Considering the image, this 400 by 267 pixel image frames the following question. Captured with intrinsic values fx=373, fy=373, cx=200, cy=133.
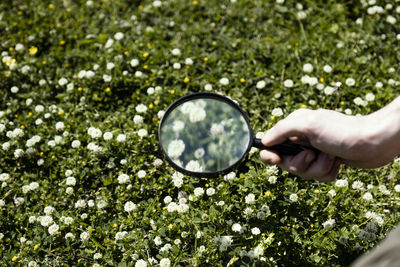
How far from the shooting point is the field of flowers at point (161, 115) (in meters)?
3.23

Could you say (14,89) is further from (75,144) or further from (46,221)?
(46,221)

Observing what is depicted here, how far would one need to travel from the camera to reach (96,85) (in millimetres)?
4512

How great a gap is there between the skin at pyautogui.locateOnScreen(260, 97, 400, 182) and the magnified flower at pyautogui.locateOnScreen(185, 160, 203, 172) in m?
→ 0.47

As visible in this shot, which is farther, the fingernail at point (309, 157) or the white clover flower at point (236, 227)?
the white clover flower at point (236, 227)

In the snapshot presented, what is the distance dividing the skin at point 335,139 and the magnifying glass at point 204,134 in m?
0.28

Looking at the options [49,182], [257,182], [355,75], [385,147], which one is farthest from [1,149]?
[355,75]

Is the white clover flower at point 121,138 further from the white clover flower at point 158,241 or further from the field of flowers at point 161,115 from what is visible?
the white clover flower at point 158,241

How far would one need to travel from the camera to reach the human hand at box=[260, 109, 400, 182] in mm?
2223

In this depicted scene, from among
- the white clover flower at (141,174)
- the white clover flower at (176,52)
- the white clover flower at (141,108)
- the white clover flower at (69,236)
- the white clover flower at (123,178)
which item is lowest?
the white clover flower at (69,236)

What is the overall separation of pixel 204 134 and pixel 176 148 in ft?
0.99

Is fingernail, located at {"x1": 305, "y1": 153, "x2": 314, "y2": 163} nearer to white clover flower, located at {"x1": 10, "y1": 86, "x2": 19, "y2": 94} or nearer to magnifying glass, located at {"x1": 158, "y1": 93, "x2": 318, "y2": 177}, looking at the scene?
magnifying glass, located at {"x1": 158, "y1": 93, "x2": 318, "y2": 177}

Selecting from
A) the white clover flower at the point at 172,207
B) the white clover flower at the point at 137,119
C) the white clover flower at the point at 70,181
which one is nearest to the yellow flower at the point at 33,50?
the white clover flower at the point at 137,119

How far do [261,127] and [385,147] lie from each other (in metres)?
1.79

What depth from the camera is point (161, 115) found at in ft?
13.3
